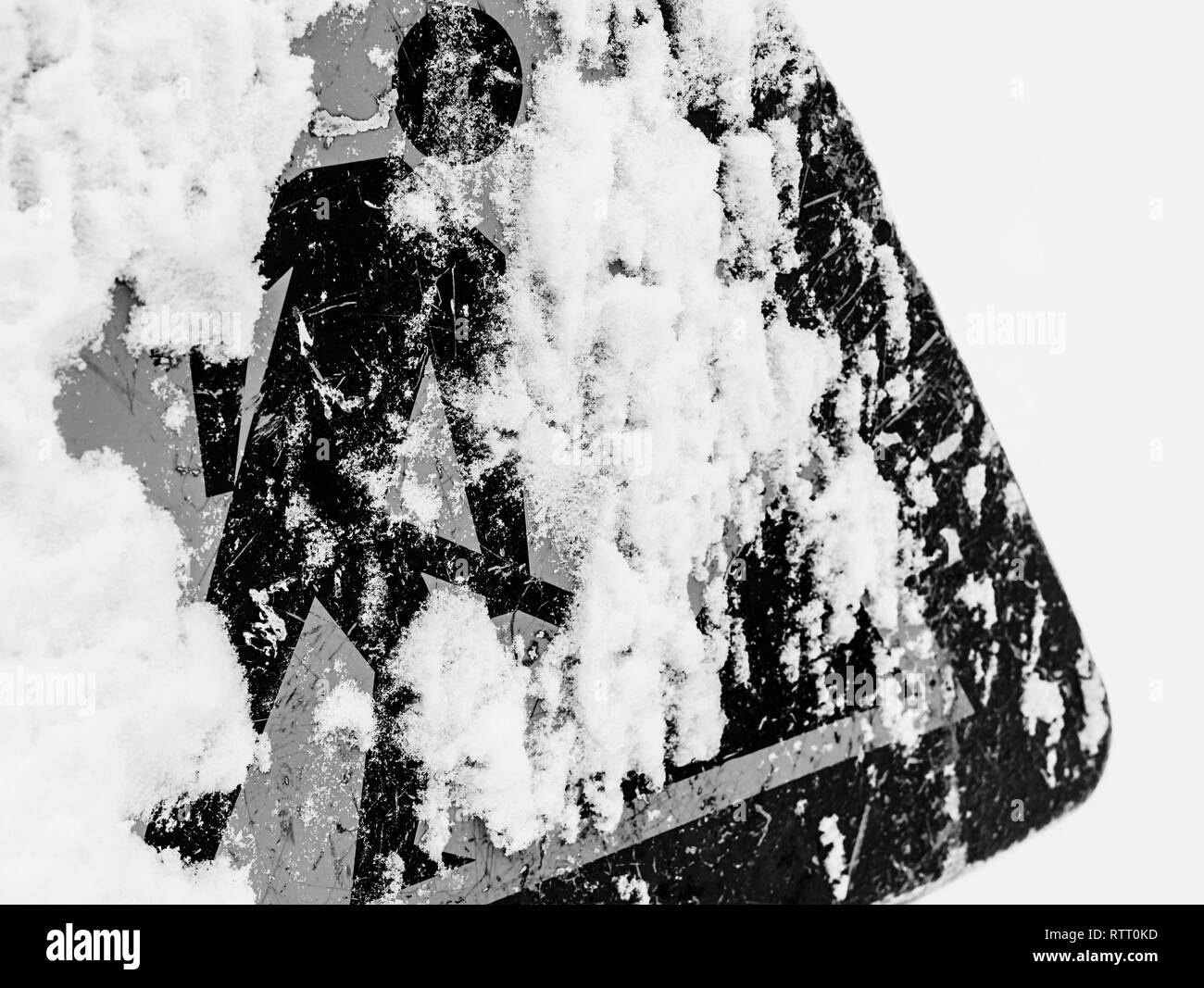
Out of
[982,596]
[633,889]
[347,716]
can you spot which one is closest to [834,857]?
[633,889]

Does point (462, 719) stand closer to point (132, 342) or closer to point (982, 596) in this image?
point (132, 342)

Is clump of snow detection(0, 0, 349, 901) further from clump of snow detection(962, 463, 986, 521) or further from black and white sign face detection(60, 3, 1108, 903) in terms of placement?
clump of snow detection(962, 463, 986, 521)

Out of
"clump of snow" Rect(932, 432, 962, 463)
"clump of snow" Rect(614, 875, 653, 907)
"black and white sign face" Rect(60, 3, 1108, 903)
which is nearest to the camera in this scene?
"black and white sign face" Rect(60, 3, 1108, 903)

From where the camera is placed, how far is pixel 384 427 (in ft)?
2.66

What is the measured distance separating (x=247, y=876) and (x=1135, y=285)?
1.48m

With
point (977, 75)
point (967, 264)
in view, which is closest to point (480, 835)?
point (967, 264)

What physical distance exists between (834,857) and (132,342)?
89 cm

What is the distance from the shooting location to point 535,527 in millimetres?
857

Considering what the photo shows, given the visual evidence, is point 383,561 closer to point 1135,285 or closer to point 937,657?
point 937,657

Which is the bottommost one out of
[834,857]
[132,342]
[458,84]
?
[834,857]

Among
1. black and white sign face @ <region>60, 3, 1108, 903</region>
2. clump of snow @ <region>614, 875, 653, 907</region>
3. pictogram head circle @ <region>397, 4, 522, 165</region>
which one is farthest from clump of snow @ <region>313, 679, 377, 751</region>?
pictogram head circle @ <region>397, 4, 522, 165</region>

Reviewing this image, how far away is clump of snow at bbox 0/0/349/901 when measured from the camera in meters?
0.68

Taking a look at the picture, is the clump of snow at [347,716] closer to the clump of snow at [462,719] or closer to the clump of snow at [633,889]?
the clump of snow at [462,719]

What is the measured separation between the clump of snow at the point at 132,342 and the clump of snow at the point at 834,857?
609 millimetres
